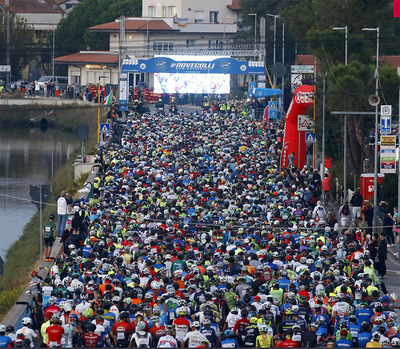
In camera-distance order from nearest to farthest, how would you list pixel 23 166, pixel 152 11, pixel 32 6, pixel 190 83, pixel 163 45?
pixel 23 166, pixel 190 83, pixel 163 45, pixel 152 11, pixel 32 6

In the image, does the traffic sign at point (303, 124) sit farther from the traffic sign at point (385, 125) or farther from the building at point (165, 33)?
the building at point (165, 33)

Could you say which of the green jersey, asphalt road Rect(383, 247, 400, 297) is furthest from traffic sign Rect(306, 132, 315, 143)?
the green jersey

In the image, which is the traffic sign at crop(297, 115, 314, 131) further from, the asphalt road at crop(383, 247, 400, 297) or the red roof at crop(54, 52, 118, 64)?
the red roof at crop(54, 52, 118, 64)

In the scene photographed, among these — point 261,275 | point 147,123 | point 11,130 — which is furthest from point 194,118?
point 261,275

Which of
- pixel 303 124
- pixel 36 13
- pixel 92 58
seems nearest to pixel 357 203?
pixel 303 124

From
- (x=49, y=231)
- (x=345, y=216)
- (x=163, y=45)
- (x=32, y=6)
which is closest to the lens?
(x=49, y=231)

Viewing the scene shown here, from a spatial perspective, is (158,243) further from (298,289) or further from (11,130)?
(11,130)

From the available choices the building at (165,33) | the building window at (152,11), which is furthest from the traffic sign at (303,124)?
the building window at (152,11)

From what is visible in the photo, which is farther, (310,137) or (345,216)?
(310,137)

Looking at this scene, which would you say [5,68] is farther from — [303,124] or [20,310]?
[20,310]
